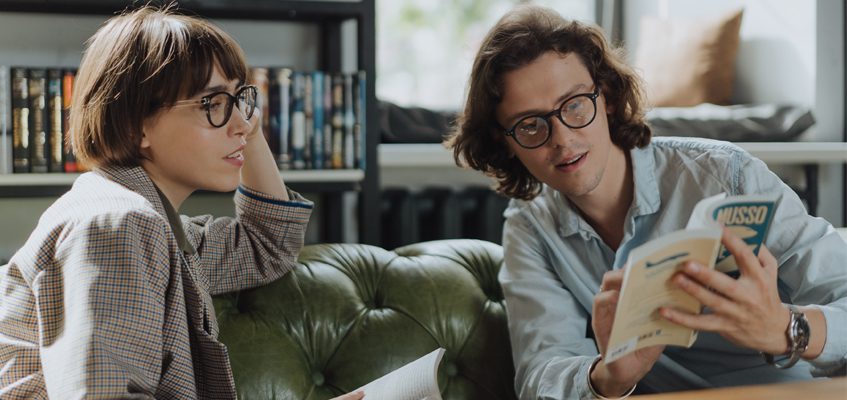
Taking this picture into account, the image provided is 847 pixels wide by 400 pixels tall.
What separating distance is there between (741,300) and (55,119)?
1742 millimetres

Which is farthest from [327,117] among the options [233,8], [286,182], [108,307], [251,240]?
[108,307]

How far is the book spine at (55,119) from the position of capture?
7.55 ft

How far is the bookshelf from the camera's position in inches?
91.5

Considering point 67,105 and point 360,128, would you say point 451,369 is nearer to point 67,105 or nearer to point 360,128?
point 360,128

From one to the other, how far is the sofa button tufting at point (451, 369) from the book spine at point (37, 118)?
3.94 feet

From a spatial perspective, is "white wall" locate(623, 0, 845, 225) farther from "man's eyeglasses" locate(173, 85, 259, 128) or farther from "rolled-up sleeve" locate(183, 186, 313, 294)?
"man's eyeglasses" locate(173, 85, 259, 128)

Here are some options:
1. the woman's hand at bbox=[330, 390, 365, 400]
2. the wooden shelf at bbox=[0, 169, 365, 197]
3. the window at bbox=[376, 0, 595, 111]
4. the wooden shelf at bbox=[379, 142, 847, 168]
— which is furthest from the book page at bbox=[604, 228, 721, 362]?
the window at bbox=[376, 0, 595, 111]

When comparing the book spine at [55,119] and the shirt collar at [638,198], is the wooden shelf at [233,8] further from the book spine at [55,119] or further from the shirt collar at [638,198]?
the shirt collar at [638,198]

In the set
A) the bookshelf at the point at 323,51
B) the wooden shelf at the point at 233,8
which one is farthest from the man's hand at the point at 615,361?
the wooden shelf at the point at 233,8

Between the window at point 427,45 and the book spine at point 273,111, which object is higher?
the window at point 427,45

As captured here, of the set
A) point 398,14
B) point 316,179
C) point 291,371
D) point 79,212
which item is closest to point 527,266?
point 291,371

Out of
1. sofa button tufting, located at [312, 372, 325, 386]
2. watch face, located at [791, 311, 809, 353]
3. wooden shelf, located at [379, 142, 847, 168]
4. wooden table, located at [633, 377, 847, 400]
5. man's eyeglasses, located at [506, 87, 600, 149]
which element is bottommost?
sofa button tufting, located at [312, 372, 325, 386]

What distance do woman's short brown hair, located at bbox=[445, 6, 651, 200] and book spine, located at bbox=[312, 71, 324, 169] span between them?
0.78 meters

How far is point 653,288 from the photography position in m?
1.14
